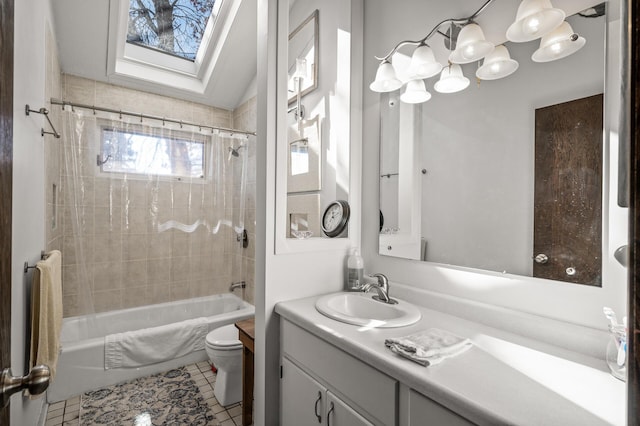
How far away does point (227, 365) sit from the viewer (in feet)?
6.58

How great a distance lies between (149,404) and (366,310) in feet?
5.49

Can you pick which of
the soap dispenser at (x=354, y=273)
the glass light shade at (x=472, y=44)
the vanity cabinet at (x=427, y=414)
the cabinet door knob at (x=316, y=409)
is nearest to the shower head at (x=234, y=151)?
the soap dispenser at (x=354, y=273)

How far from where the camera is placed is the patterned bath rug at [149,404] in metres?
1.87

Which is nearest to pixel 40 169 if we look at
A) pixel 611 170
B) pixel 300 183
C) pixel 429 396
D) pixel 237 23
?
pixel 300 183

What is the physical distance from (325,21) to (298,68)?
35 cm

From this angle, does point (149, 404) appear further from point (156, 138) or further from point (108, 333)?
point (156, 138)

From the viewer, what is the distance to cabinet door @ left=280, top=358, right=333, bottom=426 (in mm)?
1145

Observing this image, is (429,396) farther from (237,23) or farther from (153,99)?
(153,99)

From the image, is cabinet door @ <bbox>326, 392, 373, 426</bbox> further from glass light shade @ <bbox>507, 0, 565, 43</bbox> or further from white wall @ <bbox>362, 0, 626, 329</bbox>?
glass light shade @ <bbox>507, 0, 565, 43</bbox>

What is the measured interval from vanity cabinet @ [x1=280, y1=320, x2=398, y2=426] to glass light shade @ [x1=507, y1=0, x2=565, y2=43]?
1.23 metres

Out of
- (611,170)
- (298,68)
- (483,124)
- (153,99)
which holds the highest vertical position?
(153,99)

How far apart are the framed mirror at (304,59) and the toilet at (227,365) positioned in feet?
5.23

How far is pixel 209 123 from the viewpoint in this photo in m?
3.30

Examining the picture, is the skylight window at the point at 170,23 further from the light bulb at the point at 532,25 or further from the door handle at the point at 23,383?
the door handle at the point at 23,383
